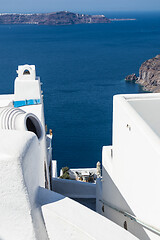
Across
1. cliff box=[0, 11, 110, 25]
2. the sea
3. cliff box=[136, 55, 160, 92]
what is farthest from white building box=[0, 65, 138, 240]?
cliff box=[0, 11, 110, 25]

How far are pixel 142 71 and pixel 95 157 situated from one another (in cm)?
3075

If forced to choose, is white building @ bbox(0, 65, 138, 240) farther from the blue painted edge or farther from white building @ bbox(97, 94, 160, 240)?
the blue painted edge

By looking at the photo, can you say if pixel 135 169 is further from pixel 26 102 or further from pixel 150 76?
pixel 150 76

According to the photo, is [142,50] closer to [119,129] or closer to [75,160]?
[75,160]

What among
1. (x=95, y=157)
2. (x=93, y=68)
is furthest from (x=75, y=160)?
(x=93, y=68)

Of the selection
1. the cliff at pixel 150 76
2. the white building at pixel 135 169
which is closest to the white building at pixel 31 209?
the white building at pixel 135 169

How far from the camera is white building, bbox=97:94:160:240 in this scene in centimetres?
281

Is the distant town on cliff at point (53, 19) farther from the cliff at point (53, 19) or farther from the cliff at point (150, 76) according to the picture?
the cliff at point (150, 76)

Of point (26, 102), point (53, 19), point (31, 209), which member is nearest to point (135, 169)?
A: point (31, 209)

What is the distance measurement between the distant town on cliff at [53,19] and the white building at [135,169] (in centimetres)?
15660

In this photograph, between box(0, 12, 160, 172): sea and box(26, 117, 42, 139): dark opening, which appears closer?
box(26, 117, 42, 139): dark opening

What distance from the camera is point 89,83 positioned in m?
48.8

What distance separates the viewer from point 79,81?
164 ft

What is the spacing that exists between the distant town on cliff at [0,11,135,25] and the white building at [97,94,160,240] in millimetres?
156595
